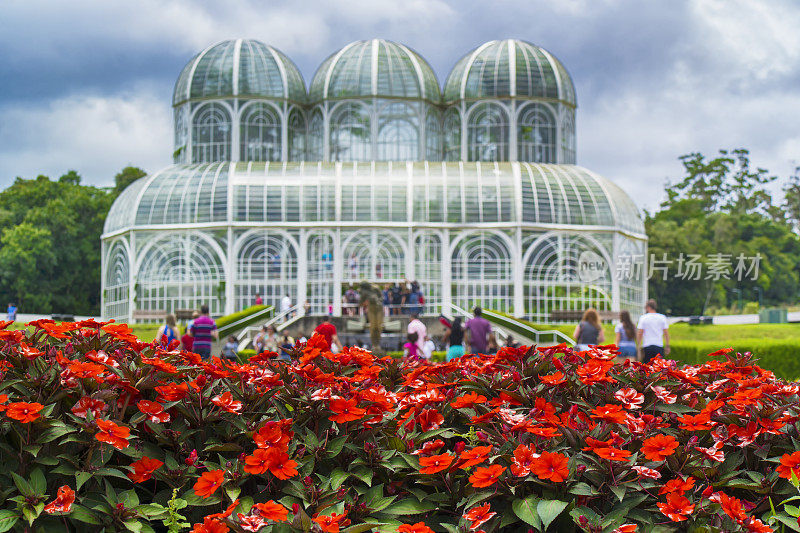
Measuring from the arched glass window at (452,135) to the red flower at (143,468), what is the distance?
33913 millimetres

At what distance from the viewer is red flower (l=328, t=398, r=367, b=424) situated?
11.8 ft

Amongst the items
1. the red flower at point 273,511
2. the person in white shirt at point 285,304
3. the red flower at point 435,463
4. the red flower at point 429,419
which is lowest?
the person in white shirt at point 285,304

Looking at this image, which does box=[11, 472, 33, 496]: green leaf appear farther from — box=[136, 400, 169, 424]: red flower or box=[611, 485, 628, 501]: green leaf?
box=[611, 485, 628, 501]: green leaf

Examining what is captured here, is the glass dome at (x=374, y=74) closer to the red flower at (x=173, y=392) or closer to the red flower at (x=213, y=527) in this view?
the red flower at (x=173, y=392)

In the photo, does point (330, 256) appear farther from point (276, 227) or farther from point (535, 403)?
point (535, 403)

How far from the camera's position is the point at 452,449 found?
3936mm

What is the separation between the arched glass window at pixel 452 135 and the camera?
122 ft

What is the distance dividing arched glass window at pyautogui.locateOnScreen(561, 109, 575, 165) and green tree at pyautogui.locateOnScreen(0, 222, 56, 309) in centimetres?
2622

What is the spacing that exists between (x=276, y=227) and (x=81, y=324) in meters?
27.3

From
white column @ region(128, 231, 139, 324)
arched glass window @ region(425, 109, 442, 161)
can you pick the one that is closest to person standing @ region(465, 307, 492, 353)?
white column @ region(128, 231, 139, 324)

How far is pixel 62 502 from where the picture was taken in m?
3.21

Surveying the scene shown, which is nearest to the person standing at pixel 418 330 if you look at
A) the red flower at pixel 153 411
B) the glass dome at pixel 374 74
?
the red flower at pixel 153 411

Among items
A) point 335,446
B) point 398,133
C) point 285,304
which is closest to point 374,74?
point 398,133

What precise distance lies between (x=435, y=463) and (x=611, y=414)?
80cm
